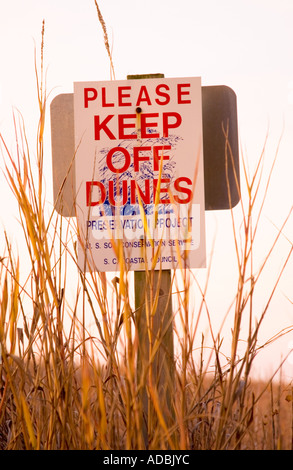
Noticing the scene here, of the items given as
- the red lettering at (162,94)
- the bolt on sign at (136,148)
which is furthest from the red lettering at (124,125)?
the red lettering at (162,94)

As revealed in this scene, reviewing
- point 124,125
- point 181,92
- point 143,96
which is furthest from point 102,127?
point 181,92

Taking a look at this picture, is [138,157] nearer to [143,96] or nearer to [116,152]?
[116,152]

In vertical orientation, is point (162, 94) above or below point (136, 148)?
above

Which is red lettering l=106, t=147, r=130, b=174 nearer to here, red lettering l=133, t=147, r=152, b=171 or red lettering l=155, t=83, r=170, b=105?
red lettering l=133, t=147, r=152, b=171

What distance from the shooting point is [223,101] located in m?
2.53

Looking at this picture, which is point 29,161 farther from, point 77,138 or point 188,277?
point 77,138

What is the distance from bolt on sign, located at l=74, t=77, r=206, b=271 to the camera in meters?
2.34

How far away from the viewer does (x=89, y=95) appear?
7.99ft

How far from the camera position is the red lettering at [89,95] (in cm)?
243

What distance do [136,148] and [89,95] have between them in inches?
10.6

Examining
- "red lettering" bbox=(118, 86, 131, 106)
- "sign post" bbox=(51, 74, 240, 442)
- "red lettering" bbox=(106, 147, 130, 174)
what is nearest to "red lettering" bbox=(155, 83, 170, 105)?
"sign post" bbox=(51, 74, 240, 442)

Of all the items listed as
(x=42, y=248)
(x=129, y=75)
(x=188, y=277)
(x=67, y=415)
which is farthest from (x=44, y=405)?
(x=129, y=75)

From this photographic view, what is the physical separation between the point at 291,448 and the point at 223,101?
1354 millimetres

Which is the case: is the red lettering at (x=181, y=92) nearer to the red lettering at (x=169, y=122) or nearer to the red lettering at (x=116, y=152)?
the red lettering at (x=169, y=122)
